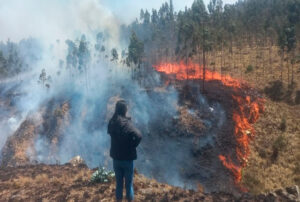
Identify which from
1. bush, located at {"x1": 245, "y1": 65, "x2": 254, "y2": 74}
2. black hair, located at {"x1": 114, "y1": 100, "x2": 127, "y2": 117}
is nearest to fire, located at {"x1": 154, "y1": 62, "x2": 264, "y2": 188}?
bush, located at {"x1": 245, "y1": 65, "x2": 254, "y2": 74}

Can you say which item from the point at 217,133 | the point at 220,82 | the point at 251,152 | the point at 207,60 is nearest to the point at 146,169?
the point at 217,133

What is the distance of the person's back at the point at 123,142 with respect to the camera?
230 inches

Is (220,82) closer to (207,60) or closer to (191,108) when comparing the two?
(191,108)

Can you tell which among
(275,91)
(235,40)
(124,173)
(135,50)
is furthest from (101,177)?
(235,40)

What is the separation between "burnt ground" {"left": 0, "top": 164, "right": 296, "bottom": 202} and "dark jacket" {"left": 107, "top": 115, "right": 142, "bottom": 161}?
238 cm

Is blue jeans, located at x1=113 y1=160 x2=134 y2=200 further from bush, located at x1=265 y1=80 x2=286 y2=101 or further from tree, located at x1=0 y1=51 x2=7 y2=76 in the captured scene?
tree, located at x1=0 y1=51 x2=7 y2=76

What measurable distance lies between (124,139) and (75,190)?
169 inches

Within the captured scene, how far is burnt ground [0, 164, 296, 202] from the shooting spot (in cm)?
779

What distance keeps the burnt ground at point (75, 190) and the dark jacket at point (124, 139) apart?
2382mm

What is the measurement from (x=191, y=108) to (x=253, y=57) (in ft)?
96.4

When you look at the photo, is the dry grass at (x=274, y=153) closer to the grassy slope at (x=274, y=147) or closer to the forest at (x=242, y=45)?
the grassy slope at (x=274, y=147)

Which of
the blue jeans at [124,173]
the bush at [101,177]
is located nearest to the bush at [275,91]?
the bush at [101,177]

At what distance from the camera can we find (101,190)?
8.61 m

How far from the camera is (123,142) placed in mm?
5879
